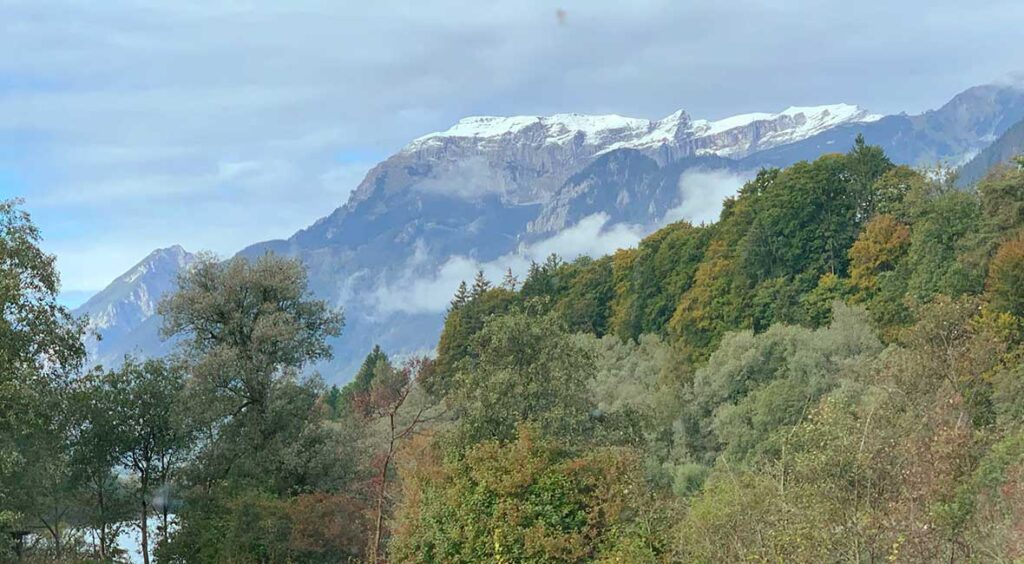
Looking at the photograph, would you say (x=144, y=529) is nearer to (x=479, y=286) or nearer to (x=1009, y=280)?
A: (x=1009, y=280)

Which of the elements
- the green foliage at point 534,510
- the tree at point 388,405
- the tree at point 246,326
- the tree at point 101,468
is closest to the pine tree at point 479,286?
the tree at point 388,405

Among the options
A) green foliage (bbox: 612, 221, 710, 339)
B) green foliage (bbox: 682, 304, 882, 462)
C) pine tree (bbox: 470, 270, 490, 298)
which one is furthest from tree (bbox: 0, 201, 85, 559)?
pine tree (bbox: 470, 270, 490, 298)

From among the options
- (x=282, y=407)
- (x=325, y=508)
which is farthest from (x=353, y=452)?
(x=325, y=508)

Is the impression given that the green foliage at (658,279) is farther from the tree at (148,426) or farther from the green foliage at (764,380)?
the tree at (148,426)

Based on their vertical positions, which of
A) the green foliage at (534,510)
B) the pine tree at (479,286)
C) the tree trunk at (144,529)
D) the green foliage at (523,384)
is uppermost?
the pine tree at (479,286)

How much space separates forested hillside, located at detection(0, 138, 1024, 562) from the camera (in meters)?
13.5

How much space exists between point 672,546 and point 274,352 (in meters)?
18.0

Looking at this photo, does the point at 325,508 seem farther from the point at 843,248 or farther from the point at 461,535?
the point at 843,248

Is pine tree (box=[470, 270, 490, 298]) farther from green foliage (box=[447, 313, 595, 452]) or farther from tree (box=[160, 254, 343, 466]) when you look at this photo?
green foliage (box=[447, 313, 595, 452])

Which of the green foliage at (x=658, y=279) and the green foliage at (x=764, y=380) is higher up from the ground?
the green foliage at (x=658, y=279)

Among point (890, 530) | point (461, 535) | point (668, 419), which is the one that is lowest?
point (668, 419)

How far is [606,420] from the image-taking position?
2425cm

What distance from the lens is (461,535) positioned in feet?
58.5

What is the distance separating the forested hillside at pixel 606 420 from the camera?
44.2 ft
